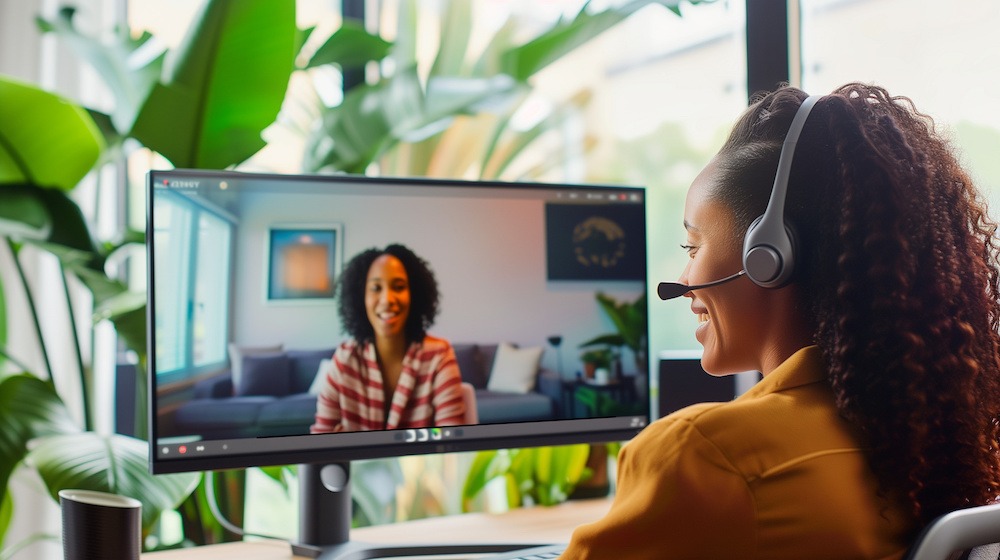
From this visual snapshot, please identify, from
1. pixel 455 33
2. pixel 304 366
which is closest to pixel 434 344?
pixel 304 366

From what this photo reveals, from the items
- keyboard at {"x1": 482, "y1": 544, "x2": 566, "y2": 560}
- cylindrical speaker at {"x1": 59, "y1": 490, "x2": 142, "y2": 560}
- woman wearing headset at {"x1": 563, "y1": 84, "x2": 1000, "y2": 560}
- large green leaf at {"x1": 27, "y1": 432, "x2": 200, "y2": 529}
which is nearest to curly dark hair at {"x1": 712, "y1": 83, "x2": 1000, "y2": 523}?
woman wearing headset at {"x1": 563, "y1": 84, "x2": 1000, "y2": 560}

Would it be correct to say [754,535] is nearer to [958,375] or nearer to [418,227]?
[958,375]

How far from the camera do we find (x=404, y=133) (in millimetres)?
1460

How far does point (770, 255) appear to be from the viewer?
1.75ft

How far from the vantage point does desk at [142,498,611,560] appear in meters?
0.96

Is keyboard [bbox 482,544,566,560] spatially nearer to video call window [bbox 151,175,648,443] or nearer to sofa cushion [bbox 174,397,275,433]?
video call window [bbox 151,175,648,443]

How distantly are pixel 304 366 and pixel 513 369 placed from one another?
27 cm

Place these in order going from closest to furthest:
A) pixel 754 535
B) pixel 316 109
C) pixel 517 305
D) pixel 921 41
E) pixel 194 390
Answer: pixel 754 535, pixel 194 390, pixel 517 305, pixel 921 41, pixel 316 109

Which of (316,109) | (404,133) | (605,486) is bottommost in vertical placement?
(605,486)

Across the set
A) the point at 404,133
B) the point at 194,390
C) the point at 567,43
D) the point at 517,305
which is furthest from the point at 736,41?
the point at 194,390

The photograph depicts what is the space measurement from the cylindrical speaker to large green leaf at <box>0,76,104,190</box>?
2.10 ft

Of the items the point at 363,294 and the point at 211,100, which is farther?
the point at 211,100

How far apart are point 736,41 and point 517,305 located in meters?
0.88

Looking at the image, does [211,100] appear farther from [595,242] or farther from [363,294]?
[595,242]
